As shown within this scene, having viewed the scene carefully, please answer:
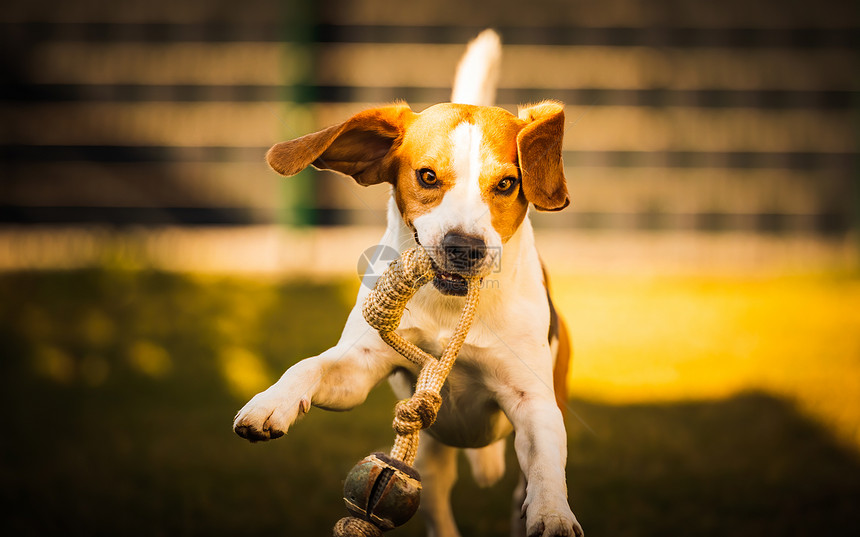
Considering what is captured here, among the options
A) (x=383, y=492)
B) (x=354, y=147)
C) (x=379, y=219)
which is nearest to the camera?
(x=383, y=492)

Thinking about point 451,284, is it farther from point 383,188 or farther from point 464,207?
point 383,188

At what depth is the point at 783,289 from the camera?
6.51m

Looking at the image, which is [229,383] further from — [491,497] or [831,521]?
[831,521]

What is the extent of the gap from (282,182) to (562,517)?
224 inches

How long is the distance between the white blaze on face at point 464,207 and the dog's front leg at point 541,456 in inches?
14.7

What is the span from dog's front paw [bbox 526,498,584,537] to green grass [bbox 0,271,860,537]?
1122 mm

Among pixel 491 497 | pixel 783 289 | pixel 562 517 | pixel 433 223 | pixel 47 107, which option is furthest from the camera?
pixel 47 107

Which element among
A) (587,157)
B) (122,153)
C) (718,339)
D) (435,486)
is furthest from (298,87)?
(435,486)

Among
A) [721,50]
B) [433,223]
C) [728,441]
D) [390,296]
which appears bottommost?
[728,441]

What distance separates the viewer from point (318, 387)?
1.95 metres

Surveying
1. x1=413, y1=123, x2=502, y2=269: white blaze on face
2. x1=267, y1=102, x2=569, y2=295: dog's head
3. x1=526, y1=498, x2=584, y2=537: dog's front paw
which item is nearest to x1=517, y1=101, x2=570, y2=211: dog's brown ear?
x1=267, y1=102, x2=569, y2=295: dog's head

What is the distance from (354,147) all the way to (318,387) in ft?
2.12

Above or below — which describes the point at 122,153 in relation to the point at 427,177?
below

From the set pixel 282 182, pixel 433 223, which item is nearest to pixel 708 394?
pixel 433 223
